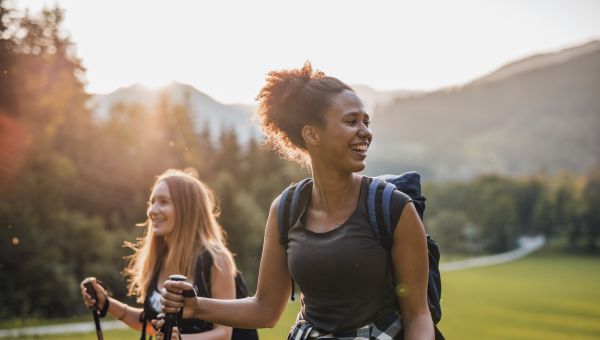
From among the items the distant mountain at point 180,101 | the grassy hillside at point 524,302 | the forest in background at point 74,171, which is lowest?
the grassy hillside at point 524,302

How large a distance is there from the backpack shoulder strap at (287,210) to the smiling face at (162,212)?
1.67 meters

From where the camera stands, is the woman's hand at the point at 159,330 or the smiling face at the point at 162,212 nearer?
the woman's hand at the point at 159,330

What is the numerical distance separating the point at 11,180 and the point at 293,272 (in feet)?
96.2

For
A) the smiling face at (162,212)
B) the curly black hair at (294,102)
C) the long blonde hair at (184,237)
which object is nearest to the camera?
the curly black hair at (294,102)

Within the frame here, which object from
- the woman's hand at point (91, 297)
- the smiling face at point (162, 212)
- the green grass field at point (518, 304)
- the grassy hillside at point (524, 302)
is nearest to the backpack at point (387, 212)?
the smiling face at point (162, 212)

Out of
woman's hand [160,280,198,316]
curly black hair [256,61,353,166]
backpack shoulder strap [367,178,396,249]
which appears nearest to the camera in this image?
backpack shoulder strap [367,178,396,249]

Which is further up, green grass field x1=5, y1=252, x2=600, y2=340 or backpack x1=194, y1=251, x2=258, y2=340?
backpack x1=194, y1=251, x2=258, y2=340

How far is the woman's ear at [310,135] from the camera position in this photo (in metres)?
2.88

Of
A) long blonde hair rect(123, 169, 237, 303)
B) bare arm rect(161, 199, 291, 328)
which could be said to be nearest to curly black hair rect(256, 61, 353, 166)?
bare arm rect(161, 199, 291, 328)

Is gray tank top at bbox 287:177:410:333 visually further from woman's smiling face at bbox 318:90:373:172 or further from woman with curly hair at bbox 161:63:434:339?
woman's smiling face at bbox 318:90:373:172

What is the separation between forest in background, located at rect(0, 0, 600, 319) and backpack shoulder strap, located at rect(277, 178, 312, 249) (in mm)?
6811

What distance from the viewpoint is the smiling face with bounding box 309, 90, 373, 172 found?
2758 mm

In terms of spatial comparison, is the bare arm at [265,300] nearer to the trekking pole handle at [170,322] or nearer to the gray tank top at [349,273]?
the trekking pole handle at [170,322]

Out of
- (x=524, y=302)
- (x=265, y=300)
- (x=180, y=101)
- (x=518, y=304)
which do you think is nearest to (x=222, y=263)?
(x=265, y=300)
